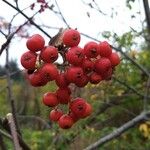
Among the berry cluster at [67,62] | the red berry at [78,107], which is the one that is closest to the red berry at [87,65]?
the berry cluster at [67,62]

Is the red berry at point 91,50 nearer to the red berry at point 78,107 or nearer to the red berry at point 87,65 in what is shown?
the red berry at point 87,65

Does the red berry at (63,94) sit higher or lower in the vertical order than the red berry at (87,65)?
lower

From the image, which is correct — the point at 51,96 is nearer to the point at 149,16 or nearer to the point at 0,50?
the point at 0,50

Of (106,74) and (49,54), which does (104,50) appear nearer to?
(106,74)

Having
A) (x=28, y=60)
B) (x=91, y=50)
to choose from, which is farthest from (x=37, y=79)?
(x=91, y=50)

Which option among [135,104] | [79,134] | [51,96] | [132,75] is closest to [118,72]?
[79,134]

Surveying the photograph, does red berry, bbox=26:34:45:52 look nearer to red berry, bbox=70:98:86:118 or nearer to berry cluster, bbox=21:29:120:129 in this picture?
berry cluster, bbox=21:29:120:129
